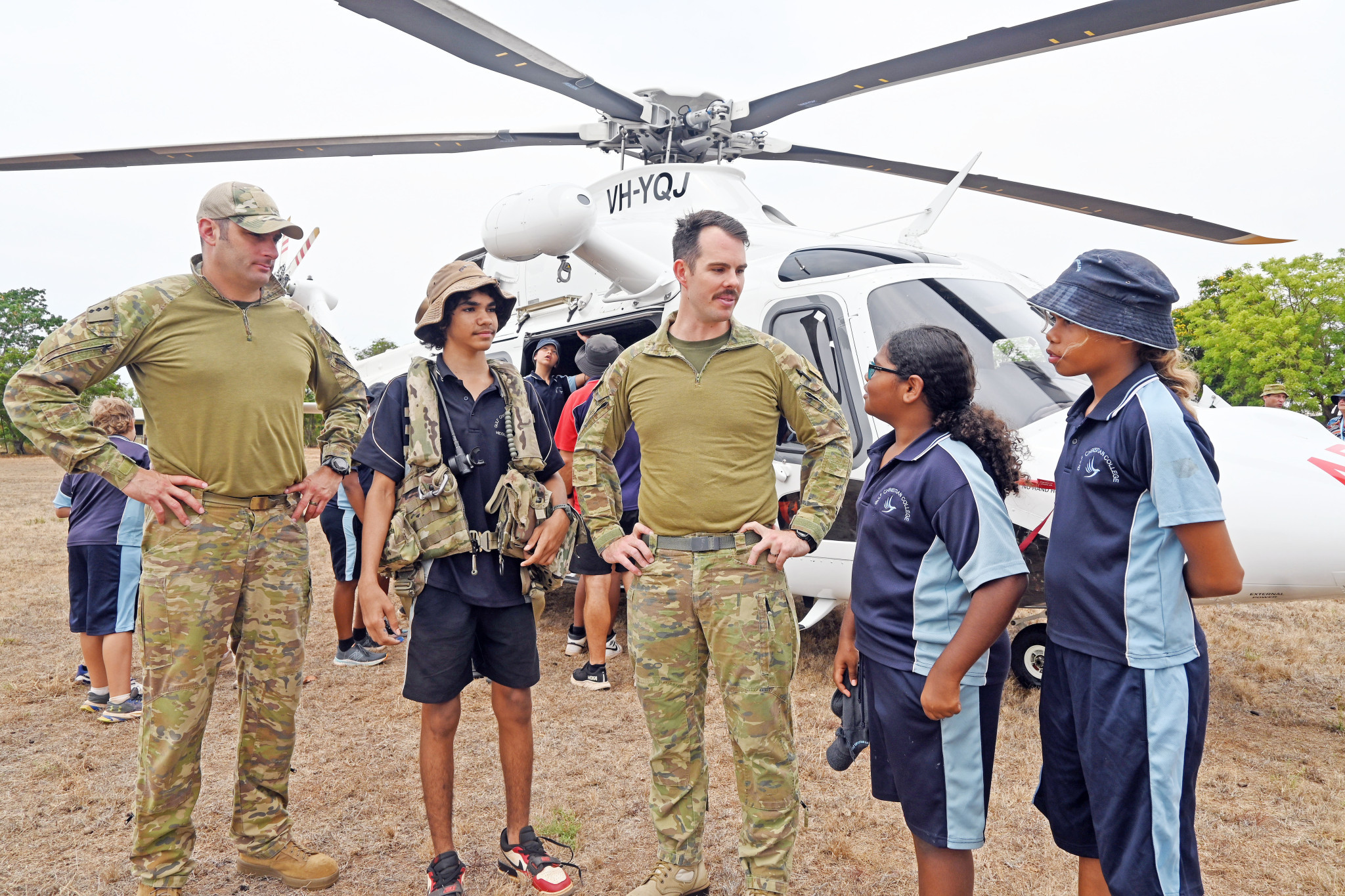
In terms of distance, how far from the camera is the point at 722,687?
250 centimetres

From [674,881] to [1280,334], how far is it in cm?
5024

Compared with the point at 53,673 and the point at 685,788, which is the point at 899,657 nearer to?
the point at 685,788

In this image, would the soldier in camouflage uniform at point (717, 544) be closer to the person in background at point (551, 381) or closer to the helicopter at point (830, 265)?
the helicopter at point (830, 265)

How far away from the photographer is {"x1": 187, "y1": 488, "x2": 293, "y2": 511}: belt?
2.69m

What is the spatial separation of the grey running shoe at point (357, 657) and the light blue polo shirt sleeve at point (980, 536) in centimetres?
444

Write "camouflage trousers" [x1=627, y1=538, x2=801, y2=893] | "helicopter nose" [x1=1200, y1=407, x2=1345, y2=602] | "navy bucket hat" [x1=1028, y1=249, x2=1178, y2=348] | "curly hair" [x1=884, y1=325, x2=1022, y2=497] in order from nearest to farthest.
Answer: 1. "navy bucket hat" [x1=1028, y1=249, x2=1178, y2=348]
2. "curly hair" [x1=884, y1=325, x2=1022, y2=497]
3. "camouflage trousers" [x1=627, y1=538, x2=801, y2=893]
4. "helicopter nose" [x1=1200, y1=407, x2=1345, y2=602]

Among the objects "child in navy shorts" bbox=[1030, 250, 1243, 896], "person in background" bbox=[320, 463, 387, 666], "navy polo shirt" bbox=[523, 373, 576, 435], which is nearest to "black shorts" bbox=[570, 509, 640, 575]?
"navy polo shirt" bbox=[523, 373, 576, 435]

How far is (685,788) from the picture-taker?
100 inches

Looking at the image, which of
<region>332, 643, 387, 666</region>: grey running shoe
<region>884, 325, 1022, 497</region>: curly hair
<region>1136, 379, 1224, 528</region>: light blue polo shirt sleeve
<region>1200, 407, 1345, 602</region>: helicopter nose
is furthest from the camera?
<region>332, 643, 387, 666</region>: grey running shoe

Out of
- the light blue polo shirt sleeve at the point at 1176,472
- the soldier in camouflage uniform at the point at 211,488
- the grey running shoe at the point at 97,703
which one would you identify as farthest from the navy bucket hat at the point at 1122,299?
the grey running shoe at the point at 97,703

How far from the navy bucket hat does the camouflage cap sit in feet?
7.82

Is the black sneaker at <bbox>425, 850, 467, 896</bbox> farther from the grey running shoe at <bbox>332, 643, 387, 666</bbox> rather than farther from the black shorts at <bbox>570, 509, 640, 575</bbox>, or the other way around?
the grey running shoe at <bbox>332, 643, 387, 666</bbox>

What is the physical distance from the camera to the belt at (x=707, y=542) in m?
2.48

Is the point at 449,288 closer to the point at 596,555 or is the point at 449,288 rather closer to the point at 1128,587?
the point at 1128,587
